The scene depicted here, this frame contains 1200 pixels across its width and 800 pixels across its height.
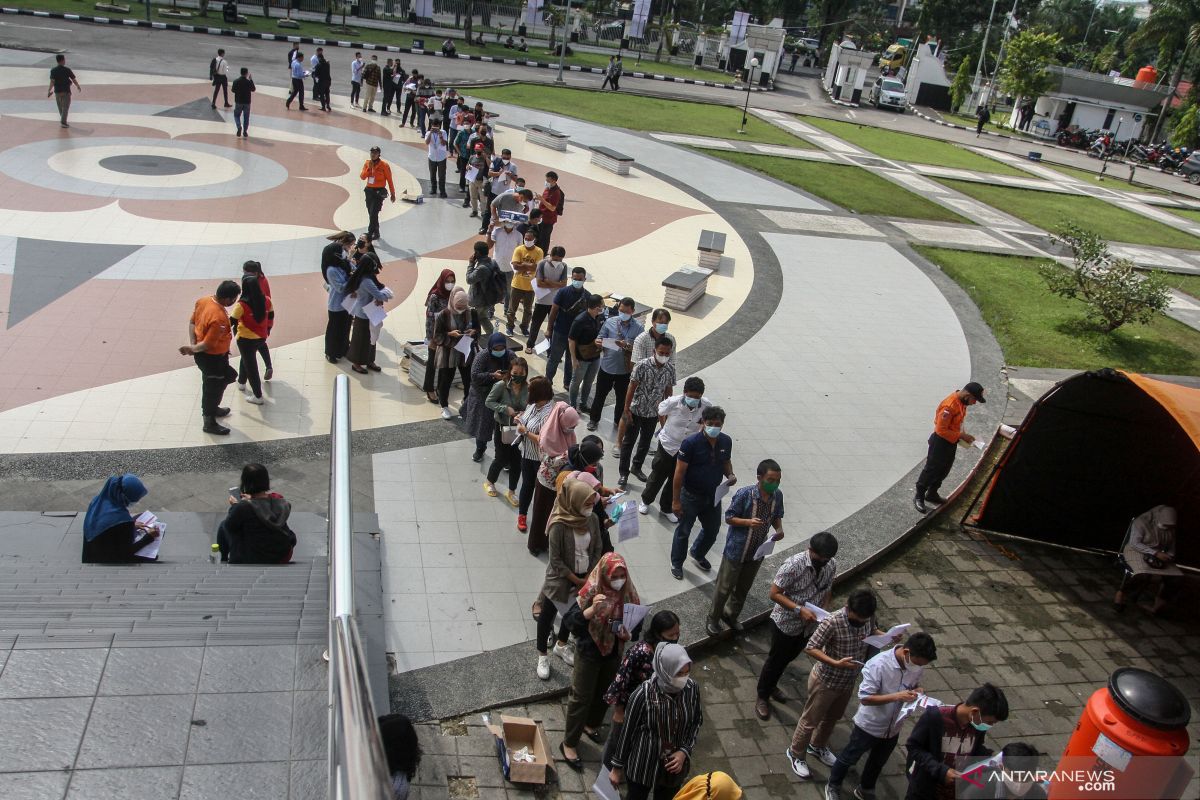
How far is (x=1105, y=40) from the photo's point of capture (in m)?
90.0

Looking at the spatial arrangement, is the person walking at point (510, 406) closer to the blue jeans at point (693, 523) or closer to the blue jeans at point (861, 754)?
the blue jeans at point (693, 523)

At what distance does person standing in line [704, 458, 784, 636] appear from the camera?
688 cm

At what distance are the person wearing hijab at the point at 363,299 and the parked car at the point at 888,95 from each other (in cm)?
4585

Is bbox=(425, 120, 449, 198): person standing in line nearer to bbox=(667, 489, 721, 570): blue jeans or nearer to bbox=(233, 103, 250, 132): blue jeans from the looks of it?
bbox=(233, 103, 250, 132): blue jeans

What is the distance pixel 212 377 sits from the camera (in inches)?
358

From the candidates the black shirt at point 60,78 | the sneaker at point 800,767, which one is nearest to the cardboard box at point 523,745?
the sneaker at point 800,767

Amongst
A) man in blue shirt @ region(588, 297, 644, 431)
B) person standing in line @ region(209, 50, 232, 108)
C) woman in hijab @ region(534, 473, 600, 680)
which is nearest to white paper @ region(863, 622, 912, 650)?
woman in hijab @ region(534, 473, 600, 680)

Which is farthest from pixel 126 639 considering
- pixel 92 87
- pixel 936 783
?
pixel 92 87

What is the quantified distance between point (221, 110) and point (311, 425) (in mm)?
17433

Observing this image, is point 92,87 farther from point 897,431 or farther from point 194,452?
point 897,431

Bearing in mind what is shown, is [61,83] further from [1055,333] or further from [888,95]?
[888,95]

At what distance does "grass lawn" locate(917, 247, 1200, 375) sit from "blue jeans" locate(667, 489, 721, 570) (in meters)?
8.88

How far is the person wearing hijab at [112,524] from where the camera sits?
6121mm

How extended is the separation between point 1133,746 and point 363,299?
876cm
